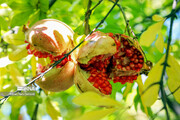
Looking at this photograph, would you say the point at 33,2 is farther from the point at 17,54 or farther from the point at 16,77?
the point at 16,77

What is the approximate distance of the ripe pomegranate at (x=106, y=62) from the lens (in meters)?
1.44

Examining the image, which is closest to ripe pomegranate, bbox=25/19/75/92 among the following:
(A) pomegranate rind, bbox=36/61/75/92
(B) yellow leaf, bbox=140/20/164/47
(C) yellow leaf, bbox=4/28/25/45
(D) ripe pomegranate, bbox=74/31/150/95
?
(A) pomegranate rind, bbox=36/61/75/92

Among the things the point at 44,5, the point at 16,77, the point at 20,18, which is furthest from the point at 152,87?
the point at 20,18

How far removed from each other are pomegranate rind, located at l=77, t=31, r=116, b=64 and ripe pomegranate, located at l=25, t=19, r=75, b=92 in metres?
0.17

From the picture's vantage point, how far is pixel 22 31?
67.1 inches

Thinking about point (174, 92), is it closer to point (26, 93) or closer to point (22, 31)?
point (22, 31)

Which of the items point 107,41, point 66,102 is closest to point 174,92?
point 107,41

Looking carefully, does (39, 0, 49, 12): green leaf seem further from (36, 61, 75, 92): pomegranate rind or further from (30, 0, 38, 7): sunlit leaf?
(36, 61, 75, 92): pomegranate rind

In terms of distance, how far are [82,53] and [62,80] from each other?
0.98 feet

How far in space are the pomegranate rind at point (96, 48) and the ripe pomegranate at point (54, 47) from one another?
17 centimetres

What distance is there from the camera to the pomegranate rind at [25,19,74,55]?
5.02 ft

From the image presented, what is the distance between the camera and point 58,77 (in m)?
1.61

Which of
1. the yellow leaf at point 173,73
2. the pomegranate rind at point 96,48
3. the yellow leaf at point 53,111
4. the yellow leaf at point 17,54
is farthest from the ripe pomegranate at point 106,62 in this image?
the yellow leaf at point 53,111

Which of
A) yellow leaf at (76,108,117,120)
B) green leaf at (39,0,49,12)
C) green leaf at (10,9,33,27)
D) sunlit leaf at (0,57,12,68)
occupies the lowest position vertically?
yellow leaf at (76,108,117,120)
